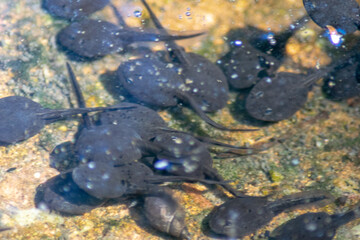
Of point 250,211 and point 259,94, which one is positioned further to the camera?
point 259,94

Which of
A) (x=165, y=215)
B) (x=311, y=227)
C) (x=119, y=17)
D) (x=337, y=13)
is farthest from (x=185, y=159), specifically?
(x=337, y=13)

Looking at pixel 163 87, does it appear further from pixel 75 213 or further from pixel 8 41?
pixel 8 41

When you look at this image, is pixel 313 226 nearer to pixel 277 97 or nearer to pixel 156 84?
pixel 277 97

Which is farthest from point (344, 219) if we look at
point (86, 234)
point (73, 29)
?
point (73, 29)

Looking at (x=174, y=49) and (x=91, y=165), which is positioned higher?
(x=174, y=49)

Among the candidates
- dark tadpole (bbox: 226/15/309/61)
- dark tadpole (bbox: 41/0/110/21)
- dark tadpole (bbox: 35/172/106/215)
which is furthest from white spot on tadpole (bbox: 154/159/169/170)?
dark tadpole (bbox: 41/0/110/21)

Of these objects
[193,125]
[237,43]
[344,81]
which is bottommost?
[193,125]

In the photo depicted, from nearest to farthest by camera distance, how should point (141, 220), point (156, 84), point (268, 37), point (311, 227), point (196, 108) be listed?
point (311, 227), point (141, 220), point (156, 84), point (196, 108), point (268, 37)
